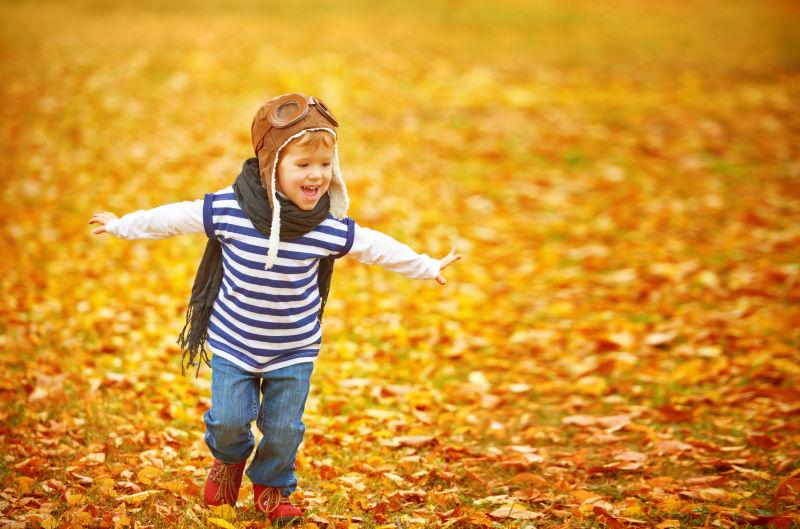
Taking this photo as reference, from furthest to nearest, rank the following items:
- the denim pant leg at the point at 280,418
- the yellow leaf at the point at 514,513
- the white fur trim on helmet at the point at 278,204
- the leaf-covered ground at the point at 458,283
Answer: the leaf-covered ground at the point at 458,283
the yellow leaf at the point at 514,513
the denim pant leg at the point at 280,418
the white fur trim on helmet at the point at 278,204

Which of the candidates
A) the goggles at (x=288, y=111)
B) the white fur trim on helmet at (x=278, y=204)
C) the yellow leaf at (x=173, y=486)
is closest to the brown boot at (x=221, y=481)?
A: the yellow leaf at (x=173, y=486)

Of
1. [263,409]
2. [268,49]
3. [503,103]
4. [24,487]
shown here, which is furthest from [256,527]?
[268,49]

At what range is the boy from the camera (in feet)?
10.9

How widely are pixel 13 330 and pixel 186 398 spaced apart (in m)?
1.94

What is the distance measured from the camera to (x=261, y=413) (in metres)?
3.54

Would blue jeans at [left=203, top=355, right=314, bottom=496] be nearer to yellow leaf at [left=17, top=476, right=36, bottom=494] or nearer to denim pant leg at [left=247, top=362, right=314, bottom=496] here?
denim pant leg at [left=247, top=362, right=314, bottom=496]

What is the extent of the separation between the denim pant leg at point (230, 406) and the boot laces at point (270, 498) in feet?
0.87

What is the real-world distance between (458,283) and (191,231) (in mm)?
4384

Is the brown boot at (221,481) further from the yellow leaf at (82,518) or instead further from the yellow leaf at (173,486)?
the yellow leaf at (82,518)

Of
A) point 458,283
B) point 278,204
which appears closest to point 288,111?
point 278,204

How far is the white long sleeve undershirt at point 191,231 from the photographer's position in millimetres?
3408

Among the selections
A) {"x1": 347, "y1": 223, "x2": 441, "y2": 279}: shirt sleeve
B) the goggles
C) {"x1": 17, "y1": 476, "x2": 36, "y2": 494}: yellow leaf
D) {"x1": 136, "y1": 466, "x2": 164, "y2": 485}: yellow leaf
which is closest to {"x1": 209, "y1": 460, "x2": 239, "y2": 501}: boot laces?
{"x1": 136, "y1": 466, "x2": 164, "y2": 485}: yellow leaf

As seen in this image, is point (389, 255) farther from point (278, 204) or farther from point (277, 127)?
point (277, 127)

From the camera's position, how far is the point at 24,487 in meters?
3.75
